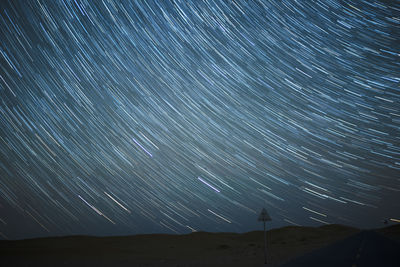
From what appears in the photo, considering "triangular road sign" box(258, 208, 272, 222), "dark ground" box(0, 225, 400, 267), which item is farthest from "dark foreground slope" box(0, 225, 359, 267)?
"triangular road sign" box(258, 208, 272, 222)

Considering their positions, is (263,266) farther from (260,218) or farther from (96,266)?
(96,266)

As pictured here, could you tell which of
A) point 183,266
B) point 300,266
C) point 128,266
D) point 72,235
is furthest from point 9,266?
point 72,235

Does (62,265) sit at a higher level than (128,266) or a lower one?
lower

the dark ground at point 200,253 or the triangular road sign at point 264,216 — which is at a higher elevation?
the triangular road sign at point 264,216

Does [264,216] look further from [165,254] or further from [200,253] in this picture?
[165,254]

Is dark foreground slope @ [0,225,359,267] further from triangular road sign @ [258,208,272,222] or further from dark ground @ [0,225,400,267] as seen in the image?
triangular road sign @ [258,208,272,222]

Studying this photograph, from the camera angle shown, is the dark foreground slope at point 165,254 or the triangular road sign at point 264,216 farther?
the dark foreground slope at point 165,254

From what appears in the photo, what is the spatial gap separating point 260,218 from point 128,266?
737 cm

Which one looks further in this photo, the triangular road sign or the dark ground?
the dark ground

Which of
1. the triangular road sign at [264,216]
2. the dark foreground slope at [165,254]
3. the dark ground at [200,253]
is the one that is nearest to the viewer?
the triangular road sign at [264,216]

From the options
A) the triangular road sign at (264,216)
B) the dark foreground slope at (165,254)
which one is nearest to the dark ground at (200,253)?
the dark foreground slope at (165,254)

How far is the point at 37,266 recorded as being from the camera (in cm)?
1548

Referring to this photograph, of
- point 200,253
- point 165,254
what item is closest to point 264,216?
point 200,253

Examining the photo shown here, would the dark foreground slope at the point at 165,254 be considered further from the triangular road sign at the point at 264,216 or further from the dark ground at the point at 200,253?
the triangular road sign at the point at 264,216
